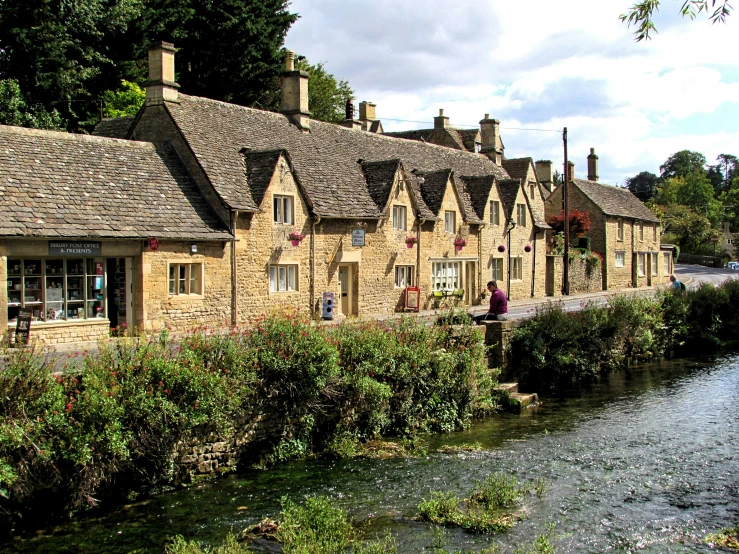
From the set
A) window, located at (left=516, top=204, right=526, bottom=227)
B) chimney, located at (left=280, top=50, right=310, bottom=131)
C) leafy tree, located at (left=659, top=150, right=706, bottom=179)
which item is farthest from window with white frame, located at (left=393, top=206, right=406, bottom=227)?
leafy tree, located at (left=659, top=150, right=706, bottom=179)

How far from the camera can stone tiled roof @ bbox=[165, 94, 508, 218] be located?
28125 mm

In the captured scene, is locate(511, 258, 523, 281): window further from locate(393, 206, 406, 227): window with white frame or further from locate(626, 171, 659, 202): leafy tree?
locate(626, 171, 659, 202): leafy tree

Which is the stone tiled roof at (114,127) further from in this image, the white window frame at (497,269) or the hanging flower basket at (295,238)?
the white window frame at (497,269)

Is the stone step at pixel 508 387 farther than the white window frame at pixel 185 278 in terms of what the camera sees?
No

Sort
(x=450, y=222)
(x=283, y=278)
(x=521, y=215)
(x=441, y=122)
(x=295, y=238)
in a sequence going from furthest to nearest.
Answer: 1. (x=441, y=122)
2. (x=521, y=215)
3. (x=450, y=222)
4. (x=283, y=278)
5. (x=295, y=238)

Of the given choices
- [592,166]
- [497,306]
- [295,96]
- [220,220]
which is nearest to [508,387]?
[497,306]

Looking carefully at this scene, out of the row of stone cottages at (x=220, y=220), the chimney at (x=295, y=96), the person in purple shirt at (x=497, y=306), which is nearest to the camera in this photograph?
the row of stone cottages at (x=220, y=220)

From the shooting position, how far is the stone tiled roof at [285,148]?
2812cm

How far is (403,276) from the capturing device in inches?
1377

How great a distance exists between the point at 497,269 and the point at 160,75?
2121 centimetres

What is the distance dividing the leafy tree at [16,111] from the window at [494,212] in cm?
2220

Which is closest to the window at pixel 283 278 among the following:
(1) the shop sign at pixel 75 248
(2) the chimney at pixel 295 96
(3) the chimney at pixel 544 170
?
(1) the shop sign at pixel 75 248

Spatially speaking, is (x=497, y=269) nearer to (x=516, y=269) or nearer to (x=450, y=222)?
(x=516, y=269)

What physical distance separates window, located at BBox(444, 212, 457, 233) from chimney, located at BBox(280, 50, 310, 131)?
7.99 meters
